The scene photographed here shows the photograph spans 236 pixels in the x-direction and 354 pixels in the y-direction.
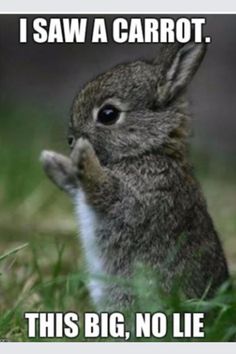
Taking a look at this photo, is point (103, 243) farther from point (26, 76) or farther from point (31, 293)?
point (26, 76)

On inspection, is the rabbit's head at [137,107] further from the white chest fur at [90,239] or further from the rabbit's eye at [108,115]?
the white chest fur at [90,239]

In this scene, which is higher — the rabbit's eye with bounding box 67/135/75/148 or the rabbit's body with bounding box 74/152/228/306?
the rabbit's eye with bounding box 67/135/75/148

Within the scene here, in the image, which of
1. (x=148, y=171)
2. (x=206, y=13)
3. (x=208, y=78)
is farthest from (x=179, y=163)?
(x=208, y=78)

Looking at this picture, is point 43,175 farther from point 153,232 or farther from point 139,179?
point 153,232

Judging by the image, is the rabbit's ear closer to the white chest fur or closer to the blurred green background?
the blurred green background

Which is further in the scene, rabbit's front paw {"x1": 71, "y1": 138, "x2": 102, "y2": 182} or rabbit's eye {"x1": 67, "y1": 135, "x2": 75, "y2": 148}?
rabbit's eye {"x1": 67, "y1": 135, "x2": 75, "y2": 148}

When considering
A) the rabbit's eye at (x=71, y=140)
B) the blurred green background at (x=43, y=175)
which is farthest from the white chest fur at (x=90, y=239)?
the rabbit's eye at (x=71, y=140)

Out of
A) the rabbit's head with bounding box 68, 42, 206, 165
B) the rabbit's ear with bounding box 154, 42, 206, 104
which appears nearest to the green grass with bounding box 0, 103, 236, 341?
the rabbit's head with bounding box 68, 42, 206, 165
